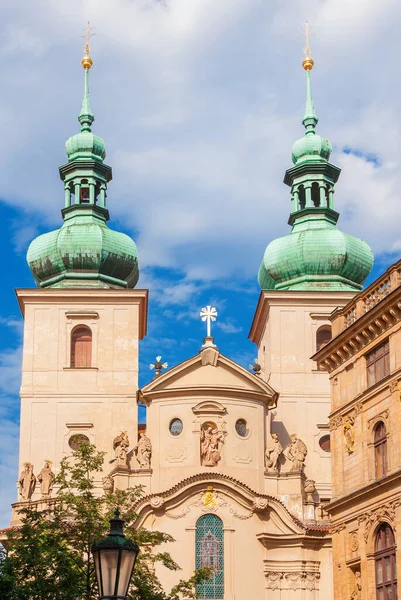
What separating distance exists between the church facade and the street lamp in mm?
30362

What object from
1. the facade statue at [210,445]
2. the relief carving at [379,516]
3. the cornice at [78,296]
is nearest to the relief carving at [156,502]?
the facade statue at [210,445]

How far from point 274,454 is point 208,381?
386cm

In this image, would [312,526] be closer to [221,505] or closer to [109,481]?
[221,505]

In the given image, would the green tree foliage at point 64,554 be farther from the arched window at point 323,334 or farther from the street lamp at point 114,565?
the arched window at point 323,334

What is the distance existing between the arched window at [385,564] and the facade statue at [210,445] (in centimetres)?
1506

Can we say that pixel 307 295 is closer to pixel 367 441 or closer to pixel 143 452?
pixel 143 452

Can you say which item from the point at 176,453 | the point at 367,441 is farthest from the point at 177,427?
the point at 367,441

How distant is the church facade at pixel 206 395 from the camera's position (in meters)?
44.8

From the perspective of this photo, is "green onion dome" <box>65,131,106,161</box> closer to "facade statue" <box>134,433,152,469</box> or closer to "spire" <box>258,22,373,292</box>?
"spire" <box>258,22,373,292</box>

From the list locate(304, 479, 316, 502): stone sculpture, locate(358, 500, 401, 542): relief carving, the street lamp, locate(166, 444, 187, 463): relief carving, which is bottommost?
the street lamp

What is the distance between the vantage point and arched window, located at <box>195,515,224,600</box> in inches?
1742

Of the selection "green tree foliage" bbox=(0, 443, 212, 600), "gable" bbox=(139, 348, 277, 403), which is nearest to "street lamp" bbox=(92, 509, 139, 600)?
"green tree foliage" bbox=(0, 443, 212, 600)

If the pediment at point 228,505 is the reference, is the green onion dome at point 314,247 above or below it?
above

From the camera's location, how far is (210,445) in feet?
153
